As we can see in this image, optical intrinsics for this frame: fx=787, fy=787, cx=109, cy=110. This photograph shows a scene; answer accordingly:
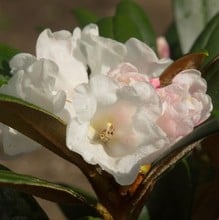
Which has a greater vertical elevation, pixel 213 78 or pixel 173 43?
pixel 213 78

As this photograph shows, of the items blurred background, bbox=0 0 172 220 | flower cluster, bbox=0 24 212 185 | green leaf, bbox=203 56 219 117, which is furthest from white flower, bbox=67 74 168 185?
blurred background, bbox=0 0 172 220

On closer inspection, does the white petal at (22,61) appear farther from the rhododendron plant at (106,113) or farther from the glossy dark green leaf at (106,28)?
the glossy dark green leaf at (106,28)

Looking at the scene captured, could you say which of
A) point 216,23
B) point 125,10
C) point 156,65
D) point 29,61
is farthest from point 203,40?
point 29,61

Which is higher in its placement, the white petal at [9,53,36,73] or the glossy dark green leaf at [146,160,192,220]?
the white petal at [9,53,36,73]

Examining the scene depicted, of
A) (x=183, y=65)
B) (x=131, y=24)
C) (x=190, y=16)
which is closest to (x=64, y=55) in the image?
(x=183, y=65)

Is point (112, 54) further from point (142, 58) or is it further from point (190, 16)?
point (190, 16)

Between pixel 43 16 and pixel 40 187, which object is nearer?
pixel 40 187

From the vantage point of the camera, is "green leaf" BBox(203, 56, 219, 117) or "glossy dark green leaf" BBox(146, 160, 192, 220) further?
"glossy dark green leaf" BBox(146, 160, 192, 220)

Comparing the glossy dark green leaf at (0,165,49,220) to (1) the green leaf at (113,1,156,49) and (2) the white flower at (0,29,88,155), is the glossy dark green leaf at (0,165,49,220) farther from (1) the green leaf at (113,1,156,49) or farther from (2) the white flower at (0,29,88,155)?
(1) the green leaf at (113,1,156,49)
